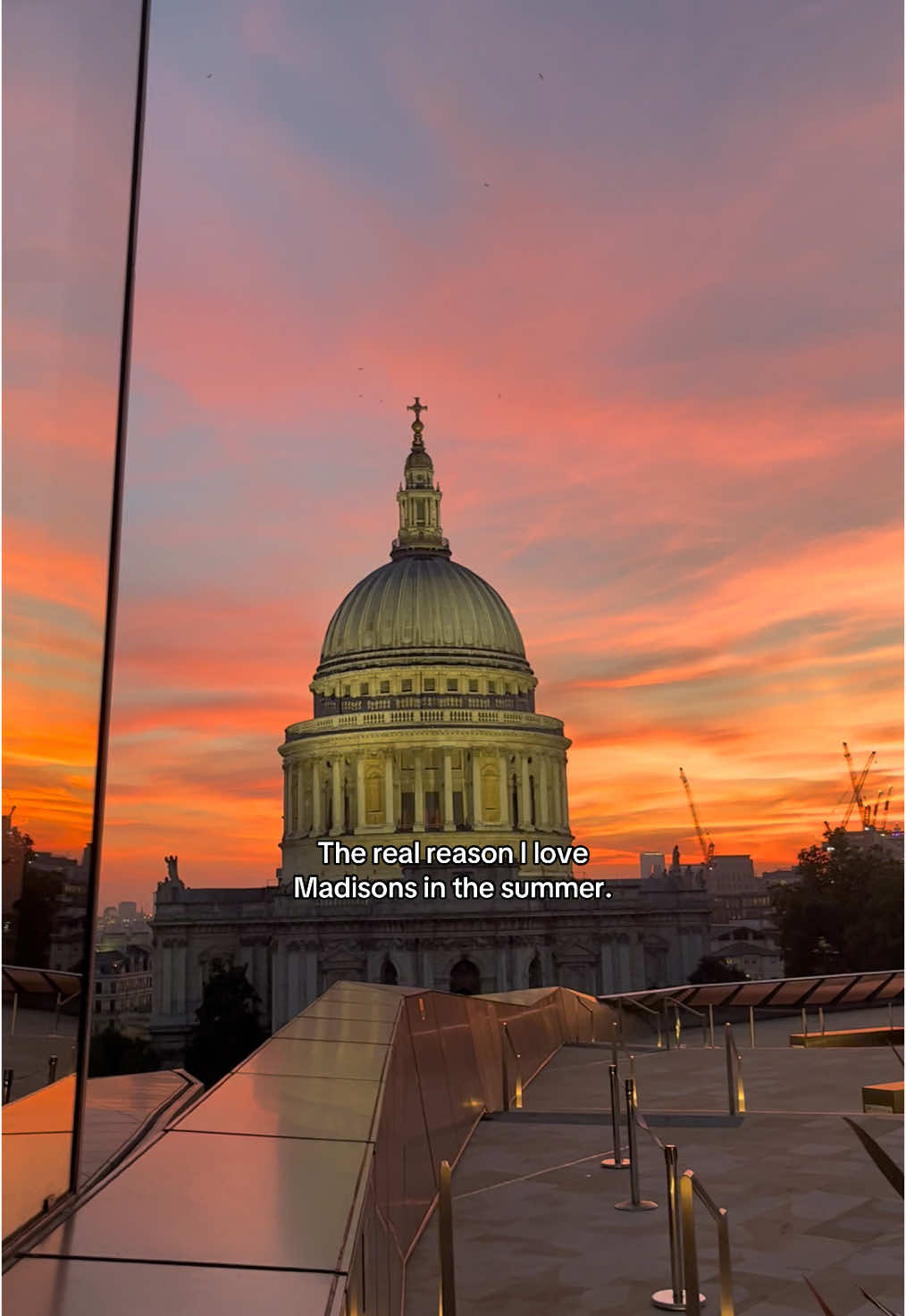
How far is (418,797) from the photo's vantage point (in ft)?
370

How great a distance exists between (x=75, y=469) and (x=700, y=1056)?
15511 mm

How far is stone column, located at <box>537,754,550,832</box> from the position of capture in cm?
11581

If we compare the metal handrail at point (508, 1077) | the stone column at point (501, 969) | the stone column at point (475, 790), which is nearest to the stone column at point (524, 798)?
the stone column at point (475, 790)

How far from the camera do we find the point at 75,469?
4059 mm

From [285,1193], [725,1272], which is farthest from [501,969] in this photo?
[285,1193]

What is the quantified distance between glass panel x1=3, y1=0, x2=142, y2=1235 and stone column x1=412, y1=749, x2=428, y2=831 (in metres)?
108

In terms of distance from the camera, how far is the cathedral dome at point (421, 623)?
123 meters

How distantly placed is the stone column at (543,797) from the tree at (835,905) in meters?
36.7

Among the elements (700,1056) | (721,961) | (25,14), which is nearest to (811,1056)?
(700,1056)

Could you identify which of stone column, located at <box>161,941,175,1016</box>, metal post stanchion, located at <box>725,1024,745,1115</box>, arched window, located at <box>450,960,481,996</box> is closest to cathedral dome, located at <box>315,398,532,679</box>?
arched window, located at <box>450,960,481,996</box>

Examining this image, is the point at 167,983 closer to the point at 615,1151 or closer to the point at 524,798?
the point at 524,798

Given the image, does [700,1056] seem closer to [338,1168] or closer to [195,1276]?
[338,1168]

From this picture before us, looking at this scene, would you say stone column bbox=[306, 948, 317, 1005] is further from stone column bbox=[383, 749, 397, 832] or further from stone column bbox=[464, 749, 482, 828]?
stone column bbox=[464, 749, 482, 828]

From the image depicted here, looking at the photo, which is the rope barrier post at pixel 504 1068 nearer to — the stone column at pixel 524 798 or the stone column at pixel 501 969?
the stone column at pixel 501 969
